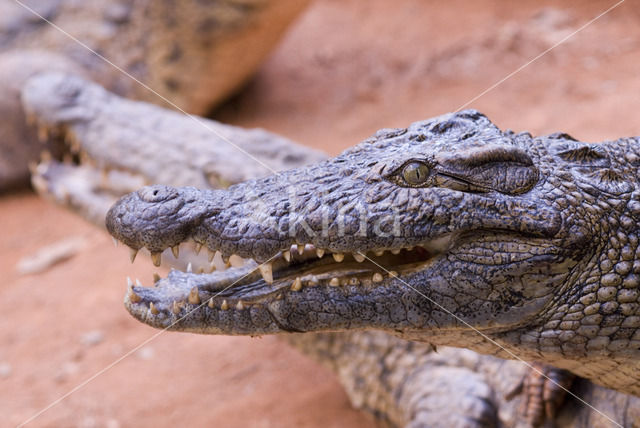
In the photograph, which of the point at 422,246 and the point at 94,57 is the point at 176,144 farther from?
the point at 94,57

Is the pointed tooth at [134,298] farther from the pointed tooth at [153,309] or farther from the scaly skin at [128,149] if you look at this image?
the scaly skin at [128,149]

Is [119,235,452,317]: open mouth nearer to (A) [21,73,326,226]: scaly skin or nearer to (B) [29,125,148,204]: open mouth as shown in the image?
(A) [21,73,326,226]: scaly skin

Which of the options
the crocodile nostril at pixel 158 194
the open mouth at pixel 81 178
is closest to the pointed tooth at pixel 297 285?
the crocodile nostril at pixel 158 194

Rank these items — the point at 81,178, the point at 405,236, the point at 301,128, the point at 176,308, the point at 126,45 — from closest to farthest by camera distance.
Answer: the point at 405,236 → the point at 176,308 → the point at 81,178 → the point at 126,45 → the point at 301,128

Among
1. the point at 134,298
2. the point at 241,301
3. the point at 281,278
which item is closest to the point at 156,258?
the point at 134,298

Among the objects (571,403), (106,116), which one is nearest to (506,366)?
(571,403)

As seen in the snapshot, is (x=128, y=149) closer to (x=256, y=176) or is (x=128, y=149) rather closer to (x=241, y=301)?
(x=256, y=176)

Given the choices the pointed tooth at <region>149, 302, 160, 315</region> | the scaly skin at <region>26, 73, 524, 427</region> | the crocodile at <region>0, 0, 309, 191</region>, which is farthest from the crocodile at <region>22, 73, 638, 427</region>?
the crocodile at <region>0, 0, 309, 191</region>
